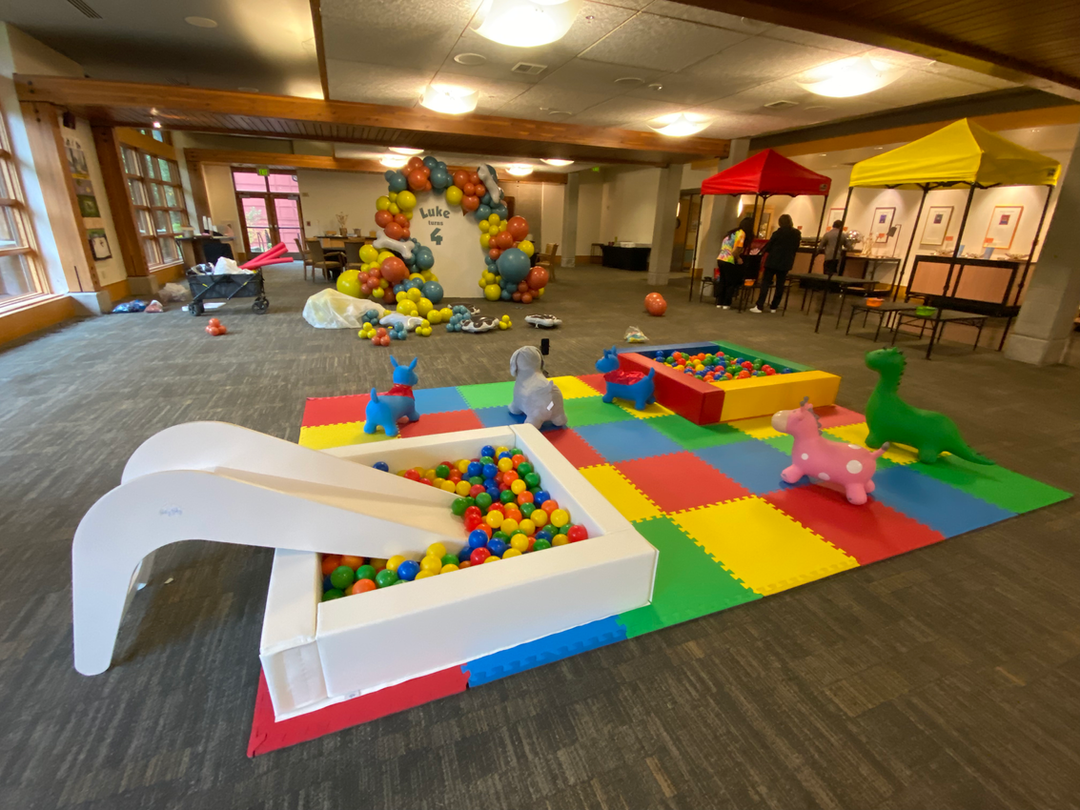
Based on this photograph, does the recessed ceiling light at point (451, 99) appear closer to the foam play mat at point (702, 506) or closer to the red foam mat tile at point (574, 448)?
the foam play mat at point (702, 506)

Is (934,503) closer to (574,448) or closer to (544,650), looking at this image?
(574,448)

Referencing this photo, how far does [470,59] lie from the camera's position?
497 cm

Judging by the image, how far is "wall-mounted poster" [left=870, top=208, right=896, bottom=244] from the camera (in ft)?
34.3

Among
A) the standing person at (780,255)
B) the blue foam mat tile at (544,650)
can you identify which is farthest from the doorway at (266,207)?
the blue foam mat tile at (544,650)

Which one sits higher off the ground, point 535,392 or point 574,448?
point 535,392

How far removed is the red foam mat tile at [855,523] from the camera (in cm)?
214

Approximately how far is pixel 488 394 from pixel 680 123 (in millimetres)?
5702

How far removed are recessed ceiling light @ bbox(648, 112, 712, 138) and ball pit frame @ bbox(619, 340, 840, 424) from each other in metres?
4.88

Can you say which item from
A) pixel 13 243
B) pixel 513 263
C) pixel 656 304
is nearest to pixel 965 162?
pixel 656 304

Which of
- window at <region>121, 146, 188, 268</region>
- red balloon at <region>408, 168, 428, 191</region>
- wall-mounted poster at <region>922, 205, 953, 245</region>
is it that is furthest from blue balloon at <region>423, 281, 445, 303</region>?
wall-mounted poster at <region>922, 205, 953, 245</region>

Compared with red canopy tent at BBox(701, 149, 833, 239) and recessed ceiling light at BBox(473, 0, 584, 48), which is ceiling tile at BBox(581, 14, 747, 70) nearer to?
recessed ceiling light at BBox(473, 0, 584, 48)

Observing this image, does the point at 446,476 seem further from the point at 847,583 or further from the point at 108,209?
the point at 108,209

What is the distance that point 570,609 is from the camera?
1.62m

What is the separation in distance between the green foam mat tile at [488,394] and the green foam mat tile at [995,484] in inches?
99.7
